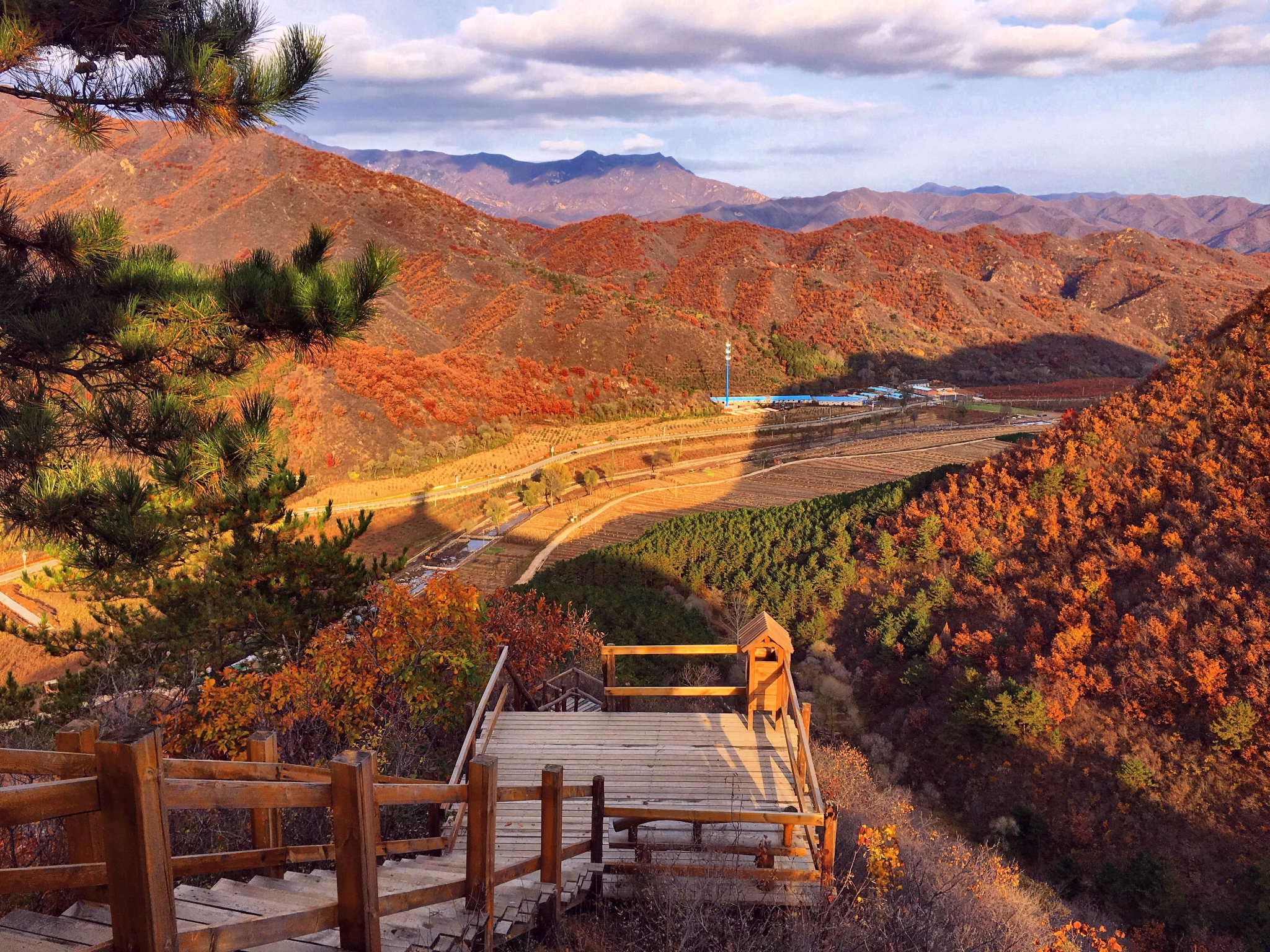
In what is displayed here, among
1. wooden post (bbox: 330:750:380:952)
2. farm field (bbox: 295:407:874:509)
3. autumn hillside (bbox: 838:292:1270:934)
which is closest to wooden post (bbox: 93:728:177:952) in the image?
wooden post (bbox: 330:750:380:952)

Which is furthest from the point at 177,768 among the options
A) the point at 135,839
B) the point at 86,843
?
the point at 135,839

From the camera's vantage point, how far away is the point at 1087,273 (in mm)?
109562

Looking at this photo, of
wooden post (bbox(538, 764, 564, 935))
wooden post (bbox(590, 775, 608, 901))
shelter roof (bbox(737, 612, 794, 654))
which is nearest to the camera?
wooden post (bbox(538, 764, 564, 935))

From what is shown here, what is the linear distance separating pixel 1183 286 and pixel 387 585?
385ft

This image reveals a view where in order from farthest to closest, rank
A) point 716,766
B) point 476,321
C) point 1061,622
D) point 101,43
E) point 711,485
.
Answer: point 476,321, point 711,485, point 1061,622, point 716,766, point 101,43

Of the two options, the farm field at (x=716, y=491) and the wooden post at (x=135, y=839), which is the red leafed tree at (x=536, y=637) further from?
the farm field at (x=716, y=491)

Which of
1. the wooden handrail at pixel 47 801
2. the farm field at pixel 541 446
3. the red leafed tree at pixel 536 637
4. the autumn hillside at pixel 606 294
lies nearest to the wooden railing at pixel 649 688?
the red leafed tree at pixel 536 637

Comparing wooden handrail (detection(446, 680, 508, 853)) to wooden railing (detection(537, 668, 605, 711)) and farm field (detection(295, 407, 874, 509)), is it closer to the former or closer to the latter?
wooden railing (detection(537, 668, 605, 711))

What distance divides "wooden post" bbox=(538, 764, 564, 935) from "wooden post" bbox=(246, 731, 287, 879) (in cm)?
132

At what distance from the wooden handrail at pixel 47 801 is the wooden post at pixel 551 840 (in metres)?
2.51

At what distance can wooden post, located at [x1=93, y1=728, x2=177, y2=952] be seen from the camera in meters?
1.93

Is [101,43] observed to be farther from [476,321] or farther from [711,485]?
[476,321]

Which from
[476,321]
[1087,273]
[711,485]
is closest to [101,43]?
[711,485]

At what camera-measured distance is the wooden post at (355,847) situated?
104 inches
